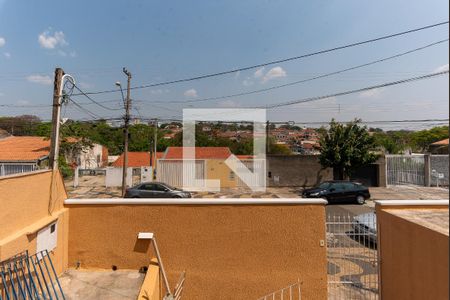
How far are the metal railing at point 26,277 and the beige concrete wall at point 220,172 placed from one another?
52.2ft

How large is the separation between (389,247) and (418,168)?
66.0ft

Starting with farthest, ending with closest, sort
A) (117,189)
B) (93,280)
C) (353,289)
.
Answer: (117,189)
(353,289)
(93,280)

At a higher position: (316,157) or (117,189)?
(316,157)

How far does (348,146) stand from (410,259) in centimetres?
1645

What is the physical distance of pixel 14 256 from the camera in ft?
13.0

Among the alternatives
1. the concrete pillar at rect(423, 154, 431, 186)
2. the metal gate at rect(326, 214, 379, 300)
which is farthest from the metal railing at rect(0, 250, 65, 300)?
the concrete pillar at rect(423, 154, 431, 186)

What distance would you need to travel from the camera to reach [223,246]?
570 cm

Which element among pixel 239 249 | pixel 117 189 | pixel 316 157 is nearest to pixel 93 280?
pixel 239 249

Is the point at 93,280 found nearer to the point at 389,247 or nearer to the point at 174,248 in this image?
the point at 174,248

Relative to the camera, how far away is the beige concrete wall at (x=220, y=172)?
2078 centimetres

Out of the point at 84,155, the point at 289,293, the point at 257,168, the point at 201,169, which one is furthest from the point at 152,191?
the point at 84,155

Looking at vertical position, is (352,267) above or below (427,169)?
below

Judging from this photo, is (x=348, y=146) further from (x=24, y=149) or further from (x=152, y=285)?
(x=24, y=149)

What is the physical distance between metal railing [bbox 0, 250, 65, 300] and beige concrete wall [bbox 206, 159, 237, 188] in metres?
15.9
